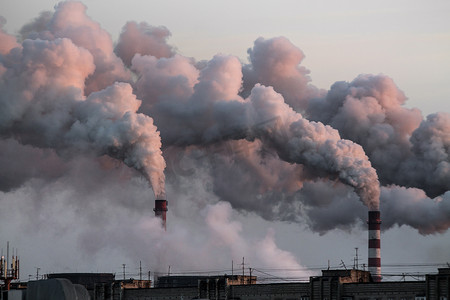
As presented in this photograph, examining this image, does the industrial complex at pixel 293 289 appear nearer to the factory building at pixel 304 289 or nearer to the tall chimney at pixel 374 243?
the factory building at pixel 304 289

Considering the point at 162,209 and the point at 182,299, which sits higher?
the point at 162,209

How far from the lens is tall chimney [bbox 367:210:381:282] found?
137m

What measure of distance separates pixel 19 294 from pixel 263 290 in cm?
4353

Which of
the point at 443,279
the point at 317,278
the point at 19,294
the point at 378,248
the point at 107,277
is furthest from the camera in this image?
the point at 107,277

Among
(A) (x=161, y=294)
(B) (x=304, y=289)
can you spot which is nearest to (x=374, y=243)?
(A) (x=161, y=294)

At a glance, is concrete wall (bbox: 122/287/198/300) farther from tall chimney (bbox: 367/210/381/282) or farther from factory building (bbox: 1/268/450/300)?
tall chimney (bbox: 367/210/381/282)

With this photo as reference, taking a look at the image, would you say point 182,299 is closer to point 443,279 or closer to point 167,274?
point 443,279

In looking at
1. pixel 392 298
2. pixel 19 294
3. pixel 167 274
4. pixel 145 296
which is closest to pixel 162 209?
pixel 167 274

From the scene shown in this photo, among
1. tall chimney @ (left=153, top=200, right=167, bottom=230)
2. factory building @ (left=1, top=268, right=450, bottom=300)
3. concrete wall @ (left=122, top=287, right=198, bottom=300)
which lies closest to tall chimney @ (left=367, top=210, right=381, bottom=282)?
tall chimney @ (left=153, top=200, right=167, bottom=230)

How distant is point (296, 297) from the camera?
91.3 meters

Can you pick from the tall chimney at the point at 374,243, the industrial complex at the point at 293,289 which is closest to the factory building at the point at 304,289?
the industrial complex at the point at 293,289

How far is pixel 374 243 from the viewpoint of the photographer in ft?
454

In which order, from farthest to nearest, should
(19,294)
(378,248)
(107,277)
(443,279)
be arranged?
1. (107,277)
2. (378,248)
3. (443,279)
4. (19,294)

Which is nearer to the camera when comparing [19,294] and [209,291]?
[19,294]
